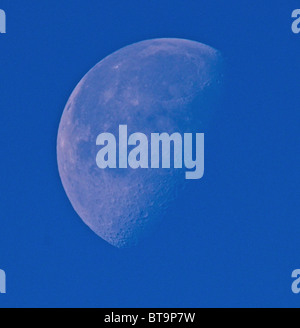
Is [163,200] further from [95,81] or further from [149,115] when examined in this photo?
[95,81]

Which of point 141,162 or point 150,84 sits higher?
point 150,84

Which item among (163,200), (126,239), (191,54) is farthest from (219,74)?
(126,239)

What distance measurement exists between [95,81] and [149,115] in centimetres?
53

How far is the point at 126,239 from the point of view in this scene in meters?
5.34

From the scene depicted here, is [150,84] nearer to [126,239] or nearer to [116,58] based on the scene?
[116,58]

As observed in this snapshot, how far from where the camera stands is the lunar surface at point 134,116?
5090mm

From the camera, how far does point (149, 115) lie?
5070 mm

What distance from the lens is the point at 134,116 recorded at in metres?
5.09

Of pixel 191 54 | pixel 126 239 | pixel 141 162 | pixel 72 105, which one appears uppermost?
pixel 191 54

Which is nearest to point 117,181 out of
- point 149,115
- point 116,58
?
point 149,115

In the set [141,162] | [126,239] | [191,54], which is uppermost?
[191,54]

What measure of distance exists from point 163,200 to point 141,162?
0.37 m

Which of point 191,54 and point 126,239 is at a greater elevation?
point 191,54

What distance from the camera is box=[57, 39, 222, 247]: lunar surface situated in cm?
509
